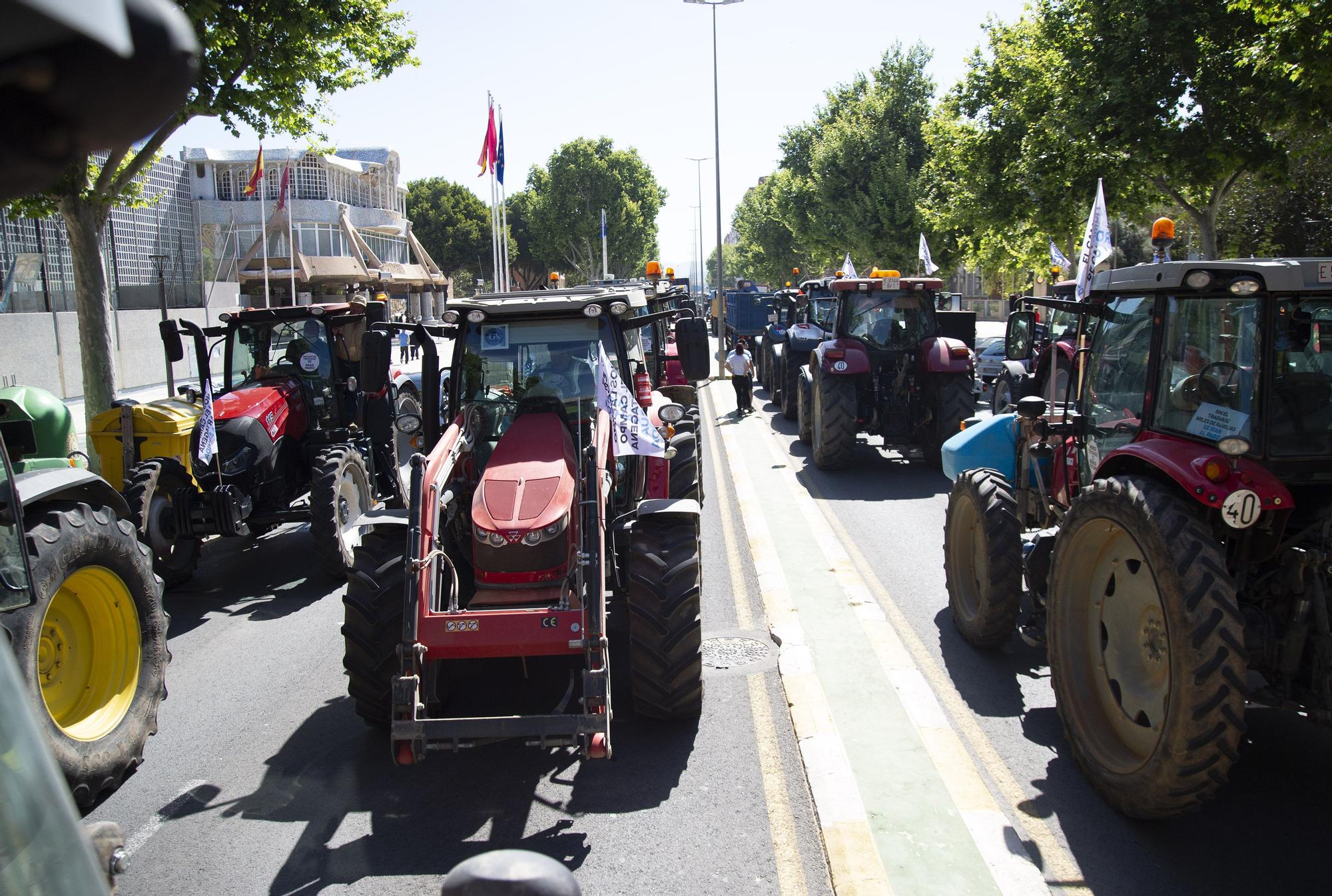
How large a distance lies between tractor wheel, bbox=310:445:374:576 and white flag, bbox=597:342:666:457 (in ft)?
11.9

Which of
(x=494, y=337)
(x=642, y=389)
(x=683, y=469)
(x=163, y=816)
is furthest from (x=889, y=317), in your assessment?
(x=163, y=816)

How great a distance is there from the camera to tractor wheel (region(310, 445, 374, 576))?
8.81 m

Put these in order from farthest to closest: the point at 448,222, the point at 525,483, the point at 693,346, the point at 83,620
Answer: the point at 448,222 < the point at 693,346 < the point at 525,483 < the point at 83,620

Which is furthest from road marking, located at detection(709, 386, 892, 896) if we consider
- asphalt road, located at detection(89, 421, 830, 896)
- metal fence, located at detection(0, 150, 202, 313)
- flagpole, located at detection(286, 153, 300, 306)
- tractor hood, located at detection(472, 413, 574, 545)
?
flagpole, located at detection(286, 153, 300, 306)

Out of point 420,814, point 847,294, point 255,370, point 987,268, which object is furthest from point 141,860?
point 987,268

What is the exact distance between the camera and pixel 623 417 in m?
5.79

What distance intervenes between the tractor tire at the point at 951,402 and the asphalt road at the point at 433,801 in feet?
23.7

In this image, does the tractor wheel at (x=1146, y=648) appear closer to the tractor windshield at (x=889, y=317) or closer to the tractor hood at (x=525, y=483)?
the tractor hood at (x=525, y=483)

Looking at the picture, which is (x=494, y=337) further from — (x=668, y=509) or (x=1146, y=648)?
(x=1146, y=648)

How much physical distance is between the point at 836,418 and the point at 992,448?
5.87 meters

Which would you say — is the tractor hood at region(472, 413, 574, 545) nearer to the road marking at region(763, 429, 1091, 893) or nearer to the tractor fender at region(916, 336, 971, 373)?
the road marking at region(763, 429, 1091, 893)

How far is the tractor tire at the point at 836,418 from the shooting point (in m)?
13.3

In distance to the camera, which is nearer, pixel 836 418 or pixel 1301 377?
pixel 1301 377

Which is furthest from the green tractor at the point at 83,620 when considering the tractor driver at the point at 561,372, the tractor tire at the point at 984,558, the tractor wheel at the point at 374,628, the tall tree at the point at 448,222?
the tall tree at the point at 448,222
